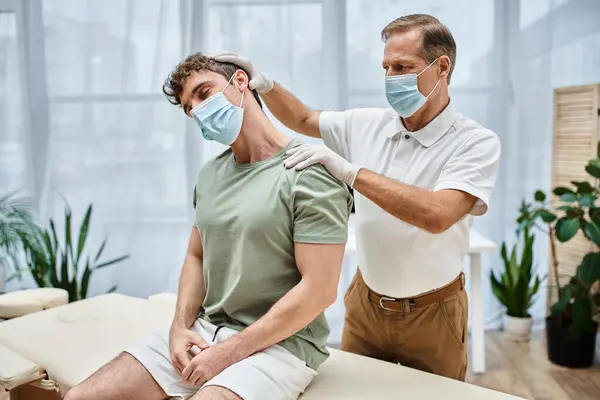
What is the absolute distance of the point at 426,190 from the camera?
1.59 m

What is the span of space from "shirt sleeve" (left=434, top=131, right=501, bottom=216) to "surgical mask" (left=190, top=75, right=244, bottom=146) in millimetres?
582

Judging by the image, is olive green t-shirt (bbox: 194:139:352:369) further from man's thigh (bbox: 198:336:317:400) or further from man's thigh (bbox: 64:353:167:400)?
man's thigh (bbox: 64:353:167:400)

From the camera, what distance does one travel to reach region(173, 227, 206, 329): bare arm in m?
1.67

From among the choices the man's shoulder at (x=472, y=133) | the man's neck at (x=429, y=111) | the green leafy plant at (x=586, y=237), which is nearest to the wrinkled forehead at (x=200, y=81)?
the man's neck at (x=429, y=111)

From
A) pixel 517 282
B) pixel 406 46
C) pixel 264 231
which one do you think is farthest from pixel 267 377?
pixel 517 282

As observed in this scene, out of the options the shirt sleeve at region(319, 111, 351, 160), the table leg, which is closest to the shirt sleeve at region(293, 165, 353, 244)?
the shirt sleeve at region(319, 111, 351, 160)

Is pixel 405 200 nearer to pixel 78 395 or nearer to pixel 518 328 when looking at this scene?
pixel 78 395

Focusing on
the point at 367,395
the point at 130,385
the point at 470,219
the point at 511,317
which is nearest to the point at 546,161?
the point at 511,317

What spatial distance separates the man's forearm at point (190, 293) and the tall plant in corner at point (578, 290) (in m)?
2.00

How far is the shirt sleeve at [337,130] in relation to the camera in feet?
6.41

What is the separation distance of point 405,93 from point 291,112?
475 mm

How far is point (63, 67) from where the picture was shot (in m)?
3.68

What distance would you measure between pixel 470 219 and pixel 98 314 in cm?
148

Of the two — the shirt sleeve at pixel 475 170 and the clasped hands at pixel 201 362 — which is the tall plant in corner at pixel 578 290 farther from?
the clasped hands at pixel 201 362
